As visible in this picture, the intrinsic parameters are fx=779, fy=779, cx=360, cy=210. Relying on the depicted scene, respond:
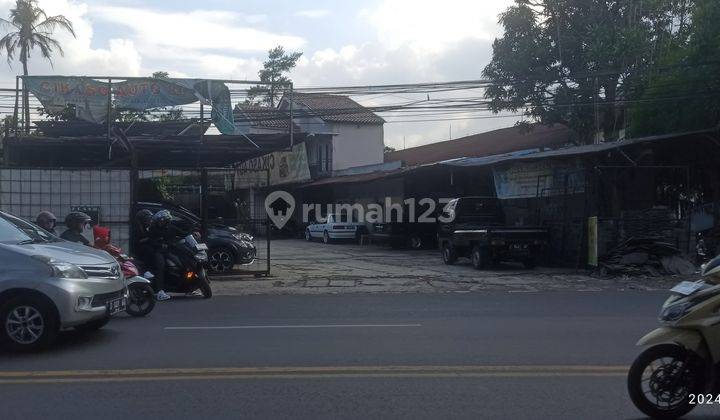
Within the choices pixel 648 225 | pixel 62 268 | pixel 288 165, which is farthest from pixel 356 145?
pixel 62 268

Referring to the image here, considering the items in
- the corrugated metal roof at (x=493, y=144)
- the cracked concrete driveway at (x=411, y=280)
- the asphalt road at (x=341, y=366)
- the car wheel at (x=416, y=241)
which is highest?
the corrugated metal roof at (x=493, y=144)

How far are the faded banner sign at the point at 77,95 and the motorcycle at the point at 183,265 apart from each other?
528cm

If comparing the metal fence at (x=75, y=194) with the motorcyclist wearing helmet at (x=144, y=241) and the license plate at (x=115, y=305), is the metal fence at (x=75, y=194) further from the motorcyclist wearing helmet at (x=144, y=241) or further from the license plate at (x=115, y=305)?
the license plate at (x=115, y=305)

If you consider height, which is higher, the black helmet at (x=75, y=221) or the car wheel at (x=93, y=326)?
the black helmet at (x=75, y=221)

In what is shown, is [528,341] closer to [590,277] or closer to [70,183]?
[590,277]

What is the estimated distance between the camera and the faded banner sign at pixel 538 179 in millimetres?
21922

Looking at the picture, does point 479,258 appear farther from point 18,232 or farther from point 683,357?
point 683,357

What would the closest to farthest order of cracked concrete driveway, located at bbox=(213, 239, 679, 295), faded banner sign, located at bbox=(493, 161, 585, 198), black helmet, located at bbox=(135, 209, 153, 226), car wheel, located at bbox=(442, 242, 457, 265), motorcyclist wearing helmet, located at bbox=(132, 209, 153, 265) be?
motorcyclist wearing helmet, located at bbox=(132, 209, 153, 265), black helmet, located at bbox=(135, 209, 153, 226), cracked concrete driveway, located at bbox=(213, 239, 679, 295), faded banner sign, located at bbox=(493, 161, 585, 198), car wheel, located at bbox=(442, 242, 457, 265)

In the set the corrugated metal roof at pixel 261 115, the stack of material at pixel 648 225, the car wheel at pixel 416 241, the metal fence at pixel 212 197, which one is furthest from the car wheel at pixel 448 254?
the car wheel at pixel 416 241

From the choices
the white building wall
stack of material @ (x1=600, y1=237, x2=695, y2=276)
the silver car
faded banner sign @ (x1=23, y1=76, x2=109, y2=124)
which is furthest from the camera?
the white building wall

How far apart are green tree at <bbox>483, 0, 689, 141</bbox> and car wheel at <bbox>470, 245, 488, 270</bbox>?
959 cm

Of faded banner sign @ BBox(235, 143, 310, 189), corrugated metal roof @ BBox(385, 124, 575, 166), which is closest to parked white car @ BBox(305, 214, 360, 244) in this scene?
faded banner sign @ BBox(235, 143, 310, 189)

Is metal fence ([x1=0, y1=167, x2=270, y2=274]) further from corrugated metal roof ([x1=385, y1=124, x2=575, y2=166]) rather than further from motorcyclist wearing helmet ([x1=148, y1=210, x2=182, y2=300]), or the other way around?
corrugated metal roof ([x1=385, y1=124, x2=575, y2=166])

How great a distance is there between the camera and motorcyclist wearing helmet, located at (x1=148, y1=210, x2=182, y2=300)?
45.4 feet
